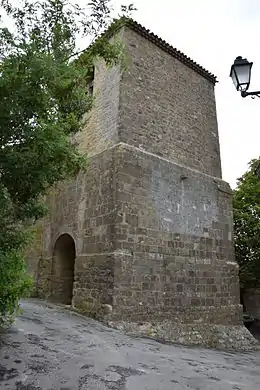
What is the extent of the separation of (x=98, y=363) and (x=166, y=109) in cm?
698

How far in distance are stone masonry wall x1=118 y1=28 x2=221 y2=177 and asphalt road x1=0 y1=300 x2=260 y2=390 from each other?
450cm

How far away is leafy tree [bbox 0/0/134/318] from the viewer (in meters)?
3.27

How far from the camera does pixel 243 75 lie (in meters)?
4.83

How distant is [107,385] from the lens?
141 inches

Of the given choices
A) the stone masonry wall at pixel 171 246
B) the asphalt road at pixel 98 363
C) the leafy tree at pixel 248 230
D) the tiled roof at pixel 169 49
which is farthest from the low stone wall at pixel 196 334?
the tiled roof at pixel 169 49

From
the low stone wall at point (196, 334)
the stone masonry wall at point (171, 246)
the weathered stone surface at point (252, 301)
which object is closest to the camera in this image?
the low stone wall at point (196, 334)

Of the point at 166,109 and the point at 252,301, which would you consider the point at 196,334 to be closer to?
the point at 166,109

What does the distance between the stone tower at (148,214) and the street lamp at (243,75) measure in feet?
10.4

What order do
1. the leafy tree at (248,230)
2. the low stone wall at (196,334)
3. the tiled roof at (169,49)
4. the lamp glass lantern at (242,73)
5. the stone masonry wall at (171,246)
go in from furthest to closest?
the leafy tree at (248,230) → the tiled roof at (169,49) → the stone masonry wall at (171,246) → the low stone wall at (196,334) → the lamp glass lantern at (242,73)

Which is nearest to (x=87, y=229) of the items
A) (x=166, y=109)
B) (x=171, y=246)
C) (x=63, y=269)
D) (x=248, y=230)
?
(x=171, y=246)

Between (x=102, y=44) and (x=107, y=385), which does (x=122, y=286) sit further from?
(x=102, y=44)

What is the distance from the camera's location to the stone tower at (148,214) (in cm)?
735

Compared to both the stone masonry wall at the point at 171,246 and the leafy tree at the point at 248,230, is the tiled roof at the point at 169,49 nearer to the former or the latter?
the stone masonry wall at the point at 171,246

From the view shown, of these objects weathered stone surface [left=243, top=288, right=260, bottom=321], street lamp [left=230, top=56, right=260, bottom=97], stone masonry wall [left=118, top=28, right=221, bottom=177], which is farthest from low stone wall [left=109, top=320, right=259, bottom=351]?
weathered stone surface [left=243, top=288, right=260, bottom=321]
